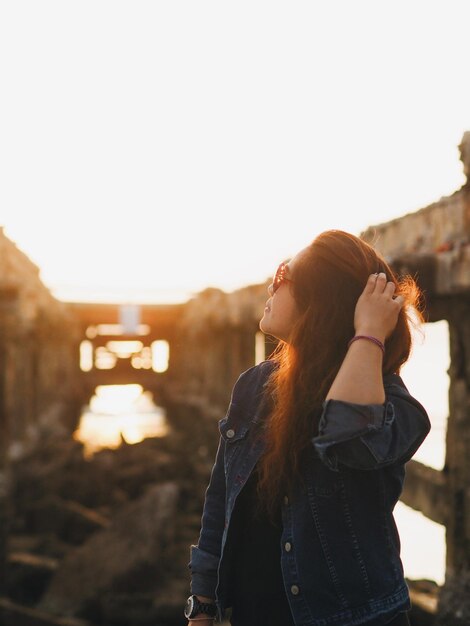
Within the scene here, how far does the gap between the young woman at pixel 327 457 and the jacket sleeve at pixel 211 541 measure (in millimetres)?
81

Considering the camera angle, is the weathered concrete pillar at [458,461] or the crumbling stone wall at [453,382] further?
the weathered concrete pillar at [458,461]

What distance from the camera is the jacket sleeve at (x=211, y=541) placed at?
240cm

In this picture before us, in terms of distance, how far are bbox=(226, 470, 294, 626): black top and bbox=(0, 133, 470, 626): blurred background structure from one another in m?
0.95

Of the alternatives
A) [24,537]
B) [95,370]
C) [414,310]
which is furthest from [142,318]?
[414,310]

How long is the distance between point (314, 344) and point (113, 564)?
227 inches

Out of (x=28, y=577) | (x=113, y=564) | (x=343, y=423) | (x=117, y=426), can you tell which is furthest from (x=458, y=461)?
(x=117, y=426)

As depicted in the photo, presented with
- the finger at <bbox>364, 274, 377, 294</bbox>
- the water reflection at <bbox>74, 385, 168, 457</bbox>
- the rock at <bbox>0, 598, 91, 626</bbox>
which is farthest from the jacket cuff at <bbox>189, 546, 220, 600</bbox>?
the water reflection at <bbox>74, 385, 168, 457</bbox>

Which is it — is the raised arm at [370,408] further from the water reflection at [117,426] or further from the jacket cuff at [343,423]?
the water reflection at [117,426]

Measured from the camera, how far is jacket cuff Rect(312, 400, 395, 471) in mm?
2010

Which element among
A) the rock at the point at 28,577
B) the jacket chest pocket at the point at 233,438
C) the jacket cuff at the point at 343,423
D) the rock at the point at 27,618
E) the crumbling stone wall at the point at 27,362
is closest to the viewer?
the jacket cuff at the point at 343,423

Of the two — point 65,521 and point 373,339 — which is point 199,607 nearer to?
point 373,339

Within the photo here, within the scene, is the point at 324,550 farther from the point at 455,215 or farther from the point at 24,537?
the point at 24,537

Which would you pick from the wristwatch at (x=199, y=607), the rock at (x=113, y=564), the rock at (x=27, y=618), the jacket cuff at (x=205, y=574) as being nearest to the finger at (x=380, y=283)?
the jacket cuff at (x=205, y=574)

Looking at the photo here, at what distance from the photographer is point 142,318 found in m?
32.8
